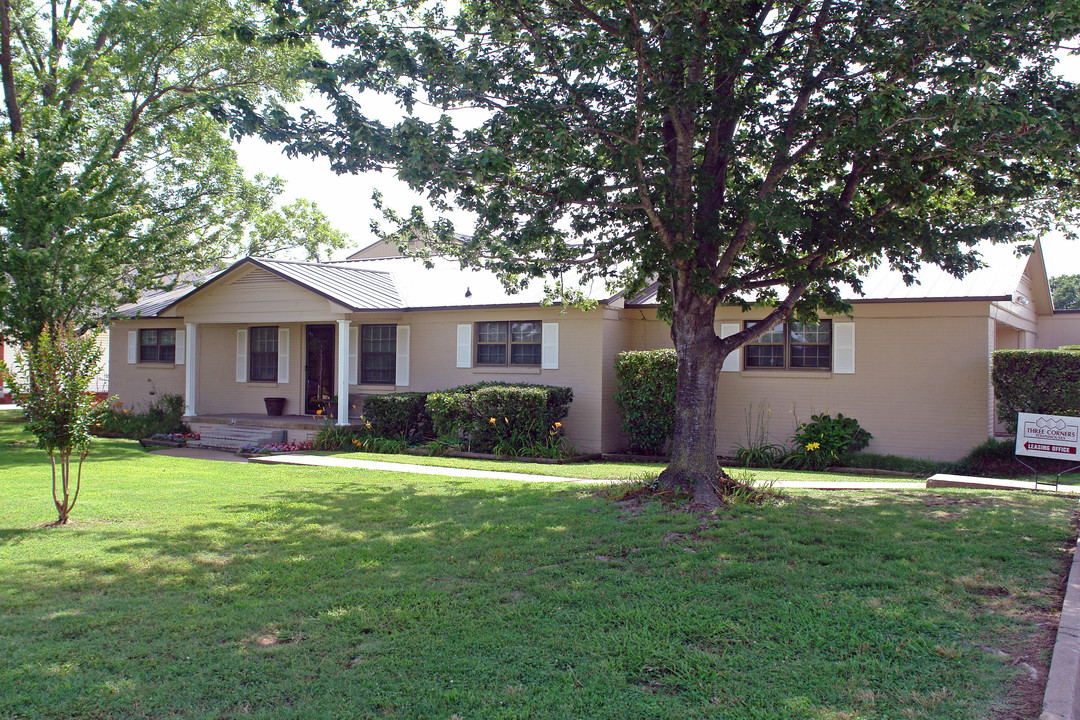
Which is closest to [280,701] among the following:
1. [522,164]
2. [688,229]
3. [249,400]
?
[688,229]

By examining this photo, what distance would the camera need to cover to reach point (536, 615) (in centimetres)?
514

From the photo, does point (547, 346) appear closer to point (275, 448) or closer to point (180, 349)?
point (275, 448)

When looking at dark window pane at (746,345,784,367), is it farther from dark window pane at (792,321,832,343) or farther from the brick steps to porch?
the brick steps to porch

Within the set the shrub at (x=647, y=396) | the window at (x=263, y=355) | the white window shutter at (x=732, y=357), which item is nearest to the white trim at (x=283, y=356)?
the window at (x=263, y=355)

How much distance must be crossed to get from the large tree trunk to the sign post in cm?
526

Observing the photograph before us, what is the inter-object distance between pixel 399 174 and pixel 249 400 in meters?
14.7

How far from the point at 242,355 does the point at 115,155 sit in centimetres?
584

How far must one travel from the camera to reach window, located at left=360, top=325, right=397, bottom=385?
19.0 meters

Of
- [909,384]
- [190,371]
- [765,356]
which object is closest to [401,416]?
[190,371]

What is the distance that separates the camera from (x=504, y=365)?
1738cm

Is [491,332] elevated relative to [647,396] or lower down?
elevated

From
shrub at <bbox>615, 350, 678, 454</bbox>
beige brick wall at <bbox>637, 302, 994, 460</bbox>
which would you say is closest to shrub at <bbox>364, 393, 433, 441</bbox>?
shrub at <bbox>615, 350, 678, 454</bbox>

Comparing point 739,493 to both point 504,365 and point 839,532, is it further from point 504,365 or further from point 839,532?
point 504,365

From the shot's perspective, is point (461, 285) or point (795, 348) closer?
point (795, 348)
